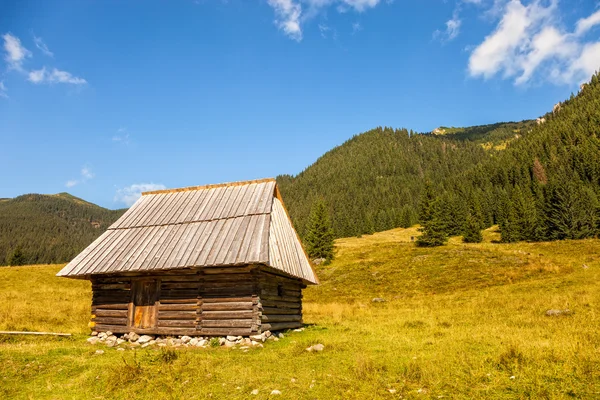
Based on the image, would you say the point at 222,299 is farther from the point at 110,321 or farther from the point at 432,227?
the point at 432,227

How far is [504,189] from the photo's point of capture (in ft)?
406

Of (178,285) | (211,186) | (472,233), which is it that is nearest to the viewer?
(178,285)

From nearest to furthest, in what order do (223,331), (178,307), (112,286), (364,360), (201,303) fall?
(364,360) → (223,331) → (201,303) → (178,307) → (112,286)

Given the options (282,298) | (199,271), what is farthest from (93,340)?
(282,298)

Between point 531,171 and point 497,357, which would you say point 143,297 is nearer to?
point 497,357

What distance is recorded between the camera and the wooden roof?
14.8 m

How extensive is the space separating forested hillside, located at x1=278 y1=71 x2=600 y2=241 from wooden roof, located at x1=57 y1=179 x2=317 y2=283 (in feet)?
156

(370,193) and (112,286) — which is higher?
(370,193)

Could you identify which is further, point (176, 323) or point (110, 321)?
point (110, 321)

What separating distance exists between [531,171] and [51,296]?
147095 mm

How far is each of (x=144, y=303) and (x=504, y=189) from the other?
439 feet

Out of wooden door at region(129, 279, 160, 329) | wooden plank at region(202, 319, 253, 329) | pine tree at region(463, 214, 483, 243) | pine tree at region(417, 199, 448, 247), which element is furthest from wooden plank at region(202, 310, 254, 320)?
pine tree at region(463, 214, 483, 243)

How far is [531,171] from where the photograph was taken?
130 metres

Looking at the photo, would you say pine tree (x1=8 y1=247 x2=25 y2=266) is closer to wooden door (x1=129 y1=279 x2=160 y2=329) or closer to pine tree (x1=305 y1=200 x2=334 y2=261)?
pine tree (x1=305 y1=200 x2=334 y2=261)
